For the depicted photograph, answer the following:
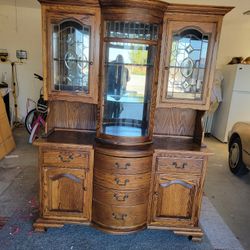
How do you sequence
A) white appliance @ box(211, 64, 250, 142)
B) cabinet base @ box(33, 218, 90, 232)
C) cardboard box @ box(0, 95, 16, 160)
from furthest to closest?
white appliance @ box(211, 64, 250, 142) → cardboard box @ box(0, 95, 16, 160) → cabinet base @ box(33, 218, 90, 232)

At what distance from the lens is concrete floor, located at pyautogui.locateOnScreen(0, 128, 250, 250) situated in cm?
226

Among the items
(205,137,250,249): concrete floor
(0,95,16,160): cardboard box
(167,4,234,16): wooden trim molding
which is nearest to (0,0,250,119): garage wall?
(0,95,16,160): cardboard box

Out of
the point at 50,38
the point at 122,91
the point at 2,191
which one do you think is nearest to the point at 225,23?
the point at 122,91

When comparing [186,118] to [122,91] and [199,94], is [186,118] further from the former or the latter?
[122,91]

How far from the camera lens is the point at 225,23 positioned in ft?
16.0

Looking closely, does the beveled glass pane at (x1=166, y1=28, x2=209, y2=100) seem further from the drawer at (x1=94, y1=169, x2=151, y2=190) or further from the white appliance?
the white appliance

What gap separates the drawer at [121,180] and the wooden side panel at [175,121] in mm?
516

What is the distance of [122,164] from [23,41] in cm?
425

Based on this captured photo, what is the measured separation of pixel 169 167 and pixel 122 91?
0.72 metres

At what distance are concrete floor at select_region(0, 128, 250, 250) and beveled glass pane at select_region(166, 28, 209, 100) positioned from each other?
1.17 m

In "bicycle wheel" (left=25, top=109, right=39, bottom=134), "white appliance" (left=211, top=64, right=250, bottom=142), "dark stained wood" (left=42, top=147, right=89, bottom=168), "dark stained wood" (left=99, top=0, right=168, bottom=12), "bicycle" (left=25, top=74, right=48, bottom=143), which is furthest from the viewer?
"white appliance" (left=211, top=64, right=250, bottom=142)

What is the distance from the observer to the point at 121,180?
1.79 metres

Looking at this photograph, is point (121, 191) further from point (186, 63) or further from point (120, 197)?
point (186, 63)

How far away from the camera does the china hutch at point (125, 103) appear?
1717mm
